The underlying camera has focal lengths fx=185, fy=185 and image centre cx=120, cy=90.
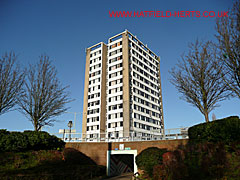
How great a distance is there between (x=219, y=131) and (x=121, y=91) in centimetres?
4035

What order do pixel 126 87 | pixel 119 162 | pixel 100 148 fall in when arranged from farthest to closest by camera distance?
pixel 126 87 < pixel 119 162 < pixel 100 148

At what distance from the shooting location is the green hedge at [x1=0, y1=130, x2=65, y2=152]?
17.5 metres

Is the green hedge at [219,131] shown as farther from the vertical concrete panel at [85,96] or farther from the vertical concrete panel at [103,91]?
the vertical concrete panel at [85,96]

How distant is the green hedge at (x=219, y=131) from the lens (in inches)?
505

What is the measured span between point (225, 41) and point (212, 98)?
549 cm

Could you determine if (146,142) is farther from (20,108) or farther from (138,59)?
(138,59)

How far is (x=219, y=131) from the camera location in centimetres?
1375

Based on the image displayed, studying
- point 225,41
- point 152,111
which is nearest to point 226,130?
point 225,41

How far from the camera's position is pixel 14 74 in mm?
18672

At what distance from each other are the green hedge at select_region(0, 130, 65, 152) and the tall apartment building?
97.1ft

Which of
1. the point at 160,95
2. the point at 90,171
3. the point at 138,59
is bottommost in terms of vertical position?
the point at 90,171

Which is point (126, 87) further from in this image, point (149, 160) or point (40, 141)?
point (149, 160)

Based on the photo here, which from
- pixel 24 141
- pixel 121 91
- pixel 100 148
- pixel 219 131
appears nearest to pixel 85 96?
pixel 121 91

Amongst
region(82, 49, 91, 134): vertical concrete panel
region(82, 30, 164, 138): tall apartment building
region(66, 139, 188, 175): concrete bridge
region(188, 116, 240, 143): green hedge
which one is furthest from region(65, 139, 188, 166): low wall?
region(82, 49, 91, 134): vertical concrete panel
